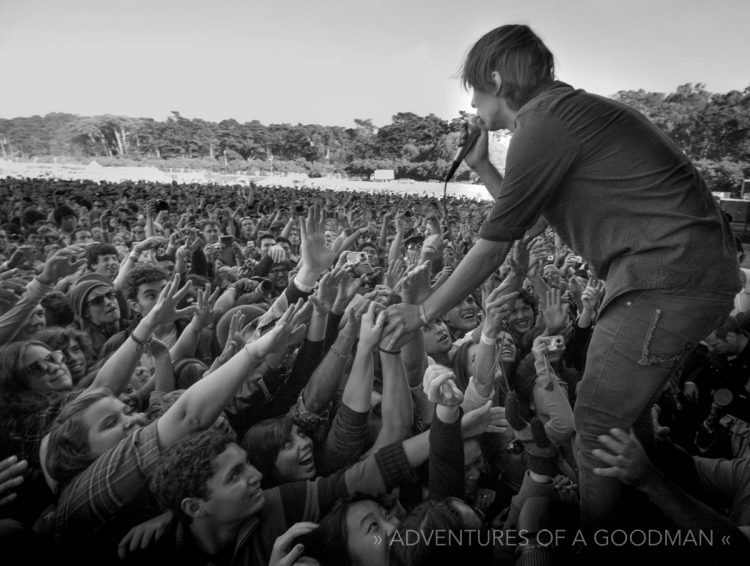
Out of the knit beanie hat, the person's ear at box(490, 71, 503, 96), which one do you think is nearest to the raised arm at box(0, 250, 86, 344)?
the knit beanie hat

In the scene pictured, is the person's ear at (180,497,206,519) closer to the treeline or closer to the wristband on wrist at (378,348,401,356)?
the wristband on wrist at (378,348,401,356)

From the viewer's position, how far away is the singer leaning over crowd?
130 cm

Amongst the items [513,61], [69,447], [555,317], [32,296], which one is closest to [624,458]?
[513,61]

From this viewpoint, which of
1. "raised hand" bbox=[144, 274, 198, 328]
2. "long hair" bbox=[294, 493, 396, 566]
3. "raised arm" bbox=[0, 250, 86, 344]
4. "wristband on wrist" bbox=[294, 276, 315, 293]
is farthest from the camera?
"wristband on wrist" bbox=[294, 276, 315, 293]

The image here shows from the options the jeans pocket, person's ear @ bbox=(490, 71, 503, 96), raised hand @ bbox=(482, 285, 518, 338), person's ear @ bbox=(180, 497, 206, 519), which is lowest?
person's ear @ bbox=(180, 497, 206, 519)

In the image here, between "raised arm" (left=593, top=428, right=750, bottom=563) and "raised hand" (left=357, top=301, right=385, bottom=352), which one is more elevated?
"raised hand" (left=357, top=301, right=385, bottom=352)

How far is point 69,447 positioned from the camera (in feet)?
5.61

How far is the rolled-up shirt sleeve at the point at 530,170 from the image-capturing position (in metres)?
1.33

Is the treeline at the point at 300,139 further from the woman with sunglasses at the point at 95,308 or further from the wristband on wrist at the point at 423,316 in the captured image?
the wristband on wrist at the point at 423,316

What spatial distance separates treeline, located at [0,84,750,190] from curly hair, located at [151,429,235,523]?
131 ft

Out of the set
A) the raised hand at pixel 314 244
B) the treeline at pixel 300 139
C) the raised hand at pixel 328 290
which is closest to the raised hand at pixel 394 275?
the raised hand at pixel 314 244

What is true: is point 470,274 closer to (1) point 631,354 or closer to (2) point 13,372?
(1) point 631,354

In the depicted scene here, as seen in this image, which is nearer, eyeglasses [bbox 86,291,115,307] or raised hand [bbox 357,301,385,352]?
raised hand [bbox 357,301,385,352]

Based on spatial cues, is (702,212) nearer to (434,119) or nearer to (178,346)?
(178,346)
